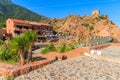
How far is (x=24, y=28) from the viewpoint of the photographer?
192ft

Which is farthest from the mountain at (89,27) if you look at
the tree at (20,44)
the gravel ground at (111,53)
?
the tree at (20,44)

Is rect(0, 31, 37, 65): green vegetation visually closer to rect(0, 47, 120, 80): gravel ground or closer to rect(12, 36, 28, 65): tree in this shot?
rect(12, 36, 28, 65): tree

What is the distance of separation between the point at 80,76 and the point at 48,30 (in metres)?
56.9

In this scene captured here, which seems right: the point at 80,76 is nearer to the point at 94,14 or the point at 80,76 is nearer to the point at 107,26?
the point at 107,26

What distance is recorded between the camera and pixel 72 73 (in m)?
11.1

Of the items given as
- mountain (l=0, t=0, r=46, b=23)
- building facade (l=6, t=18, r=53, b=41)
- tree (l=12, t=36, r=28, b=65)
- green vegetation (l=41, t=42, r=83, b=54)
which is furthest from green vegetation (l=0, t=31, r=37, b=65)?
mountain (l=0, t=0, r=46, b=23)

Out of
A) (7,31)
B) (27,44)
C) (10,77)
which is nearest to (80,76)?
(10,77)

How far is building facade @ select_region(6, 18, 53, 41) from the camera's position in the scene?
184 ft

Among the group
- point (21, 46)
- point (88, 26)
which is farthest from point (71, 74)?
point (88, 26)

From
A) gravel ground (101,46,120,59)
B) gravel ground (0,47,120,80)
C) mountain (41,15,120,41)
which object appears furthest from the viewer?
mountain (41,15,120,41)

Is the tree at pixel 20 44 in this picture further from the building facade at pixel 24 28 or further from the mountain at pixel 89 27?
the mountain at pixel 89 27

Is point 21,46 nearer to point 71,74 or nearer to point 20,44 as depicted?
point 20,44

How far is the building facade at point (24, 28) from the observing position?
184 ft

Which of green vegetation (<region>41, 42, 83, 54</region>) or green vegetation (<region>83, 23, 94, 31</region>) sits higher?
green vegetation (<region>83, 23, 94, 31</region>)
